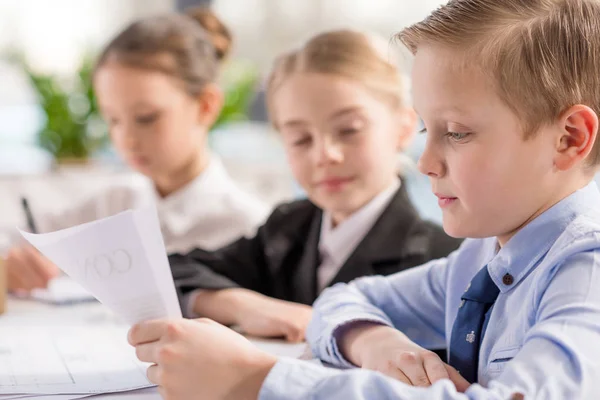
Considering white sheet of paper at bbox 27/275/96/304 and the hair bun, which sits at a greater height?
the hair bun

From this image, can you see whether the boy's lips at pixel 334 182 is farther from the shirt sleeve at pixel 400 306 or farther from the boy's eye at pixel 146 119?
the boy's eye at pixel 146 119

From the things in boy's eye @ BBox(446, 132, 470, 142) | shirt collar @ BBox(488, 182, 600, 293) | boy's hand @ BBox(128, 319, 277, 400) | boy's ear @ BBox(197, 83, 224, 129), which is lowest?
boy's hand @ BBox(128, 319, 277, 400)

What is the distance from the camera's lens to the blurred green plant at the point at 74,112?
2.88 meters

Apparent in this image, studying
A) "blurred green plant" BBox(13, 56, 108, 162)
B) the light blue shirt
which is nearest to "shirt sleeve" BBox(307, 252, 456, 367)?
the light blue shirt

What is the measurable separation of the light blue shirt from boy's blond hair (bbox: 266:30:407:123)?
438 mm

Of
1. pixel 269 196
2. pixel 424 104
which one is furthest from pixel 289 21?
pixel 424 104

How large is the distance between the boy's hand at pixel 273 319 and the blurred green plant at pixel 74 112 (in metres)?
1.79

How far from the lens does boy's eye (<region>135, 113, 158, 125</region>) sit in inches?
67.6

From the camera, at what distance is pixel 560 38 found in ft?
2.49

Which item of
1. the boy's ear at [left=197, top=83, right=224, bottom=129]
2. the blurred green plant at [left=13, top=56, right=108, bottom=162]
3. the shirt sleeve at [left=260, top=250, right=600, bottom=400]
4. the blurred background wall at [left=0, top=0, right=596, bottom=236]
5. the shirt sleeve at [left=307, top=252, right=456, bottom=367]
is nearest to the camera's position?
the shirt sleeve at [left=260, top=250, right=600, bottom=400]

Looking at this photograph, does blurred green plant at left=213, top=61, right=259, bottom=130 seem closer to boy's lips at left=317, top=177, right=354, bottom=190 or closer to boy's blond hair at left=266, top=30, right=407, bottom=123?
boy's blond hair at left=266, top=30, right=407, bottom=123

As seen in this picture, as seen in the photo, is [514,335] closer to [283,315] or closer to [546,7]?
[546,7]

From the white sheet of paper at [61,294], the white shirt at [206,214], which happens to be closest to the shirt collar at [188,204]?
the white shirt at [206,214]

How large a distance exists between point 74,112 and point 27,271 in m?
1.45
